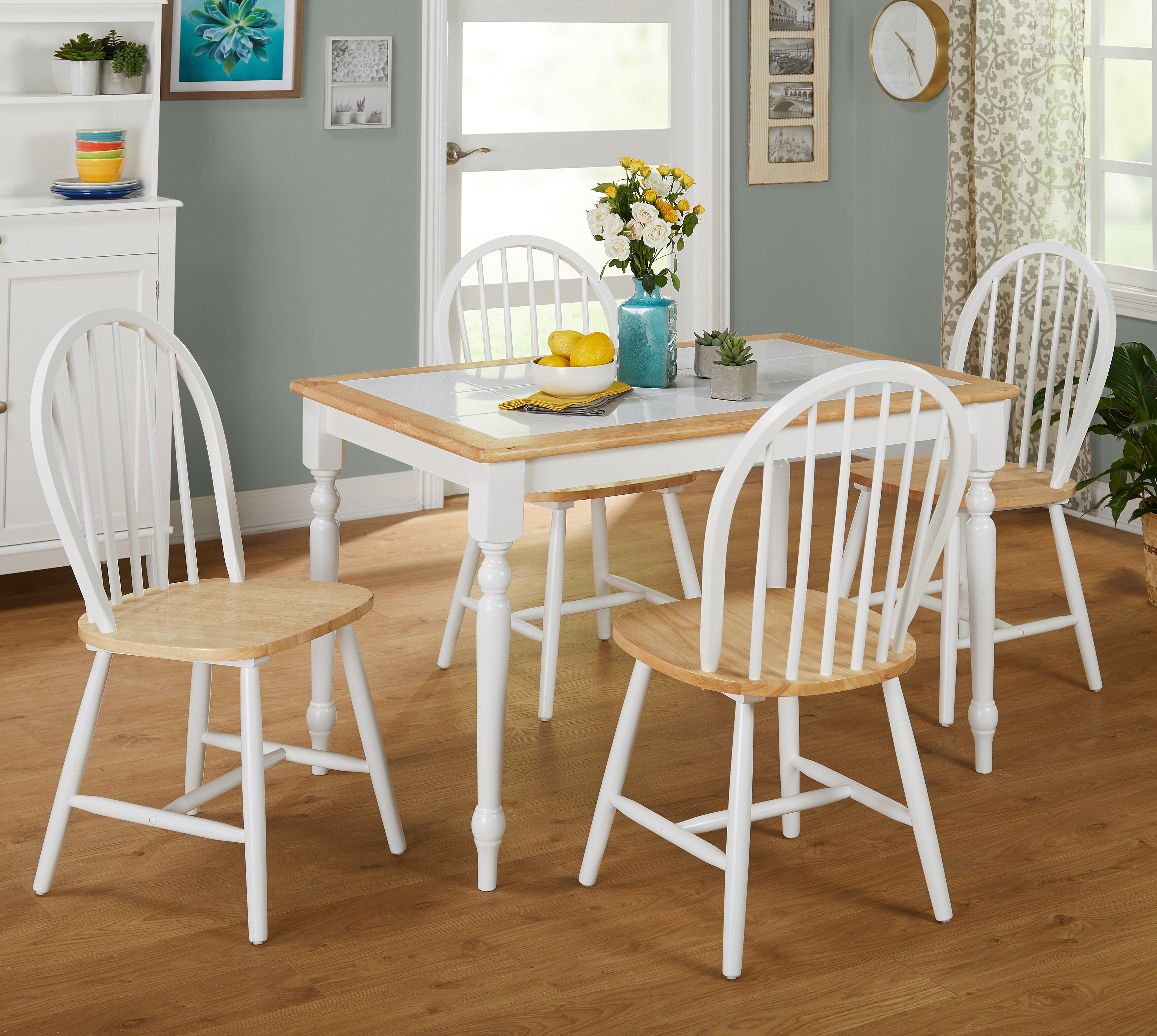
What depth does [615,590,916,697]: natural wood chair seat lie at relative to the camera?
204 centimetres

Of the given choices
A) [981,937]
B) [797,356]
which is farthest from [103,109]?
[981,937]

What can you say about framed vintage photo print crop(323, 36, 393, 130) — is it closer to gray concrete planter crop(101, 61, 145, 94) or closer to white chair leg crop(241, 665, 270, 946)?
gray concrete planter crop(101, 61, 145, 94)

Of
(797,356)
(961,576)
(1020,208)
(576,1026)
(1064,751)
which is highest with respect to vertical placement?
(1020,208)

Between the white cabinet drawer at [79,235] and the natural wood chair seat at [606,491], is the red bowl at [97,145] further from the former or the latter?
the natural wood chair seat at [606,491]

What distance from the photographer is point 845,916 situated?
225cm

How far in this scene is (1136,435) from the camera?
3.53 m

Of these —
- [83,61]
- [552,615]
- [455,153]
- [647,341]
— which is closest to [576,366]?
[647,341]

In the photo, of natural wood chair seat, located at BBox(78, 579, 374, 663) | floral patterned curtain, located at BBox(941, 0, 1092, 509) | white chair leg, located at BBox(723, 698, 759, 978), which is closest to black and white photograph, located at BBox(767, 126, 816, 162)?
floral patterned curtain, located at BBox(941, 0, 1092, 509)

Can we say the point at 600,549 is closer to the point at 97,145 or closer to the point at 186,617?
the point at 186,617

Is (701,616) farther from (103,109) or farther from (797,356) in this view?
(103,109)

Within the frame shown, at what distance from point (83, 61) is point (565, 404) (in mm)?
1908

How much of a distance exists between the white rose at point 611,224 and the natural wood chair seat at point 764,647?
66 centimetres

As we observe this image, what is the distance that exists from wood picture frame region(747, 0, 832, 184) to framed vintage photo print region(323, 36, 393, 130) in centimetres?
135

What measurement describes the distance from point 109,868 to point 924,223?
3.64 meters
